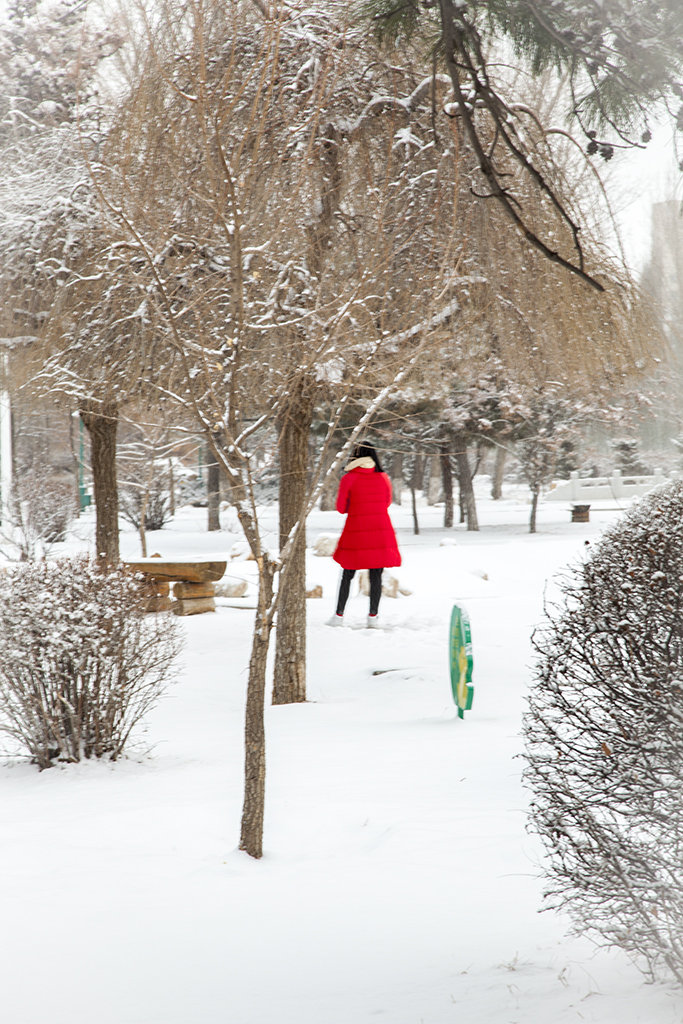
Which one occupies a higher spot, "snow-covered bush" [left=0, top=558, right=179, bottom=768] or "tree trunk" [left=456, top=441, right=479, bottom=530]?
"tree trunk" [left=456, top=441, right=479, bottom=530]

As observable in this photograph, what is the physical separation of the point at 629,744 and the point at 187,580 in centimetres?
963

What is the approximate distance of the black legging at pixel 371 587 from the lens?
934 cm

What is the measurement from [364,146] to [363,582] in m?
7.27

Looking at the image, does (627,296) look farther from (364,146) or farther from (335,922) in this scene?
(335,922)

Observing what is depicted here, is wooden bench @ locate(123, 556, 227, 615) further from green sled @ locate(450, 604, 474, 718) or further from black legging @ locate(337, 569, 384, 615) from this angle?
green sled @ locate(450, 604, 474, 718)

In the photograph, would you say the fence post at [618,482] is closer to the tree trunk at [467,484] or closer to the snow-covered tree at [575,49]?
the tree trunk at [467,484]

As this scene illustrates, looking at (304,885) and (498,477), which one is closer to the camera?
(304,885)

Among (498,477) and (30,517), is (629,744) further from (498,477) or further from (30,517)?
(498,477)

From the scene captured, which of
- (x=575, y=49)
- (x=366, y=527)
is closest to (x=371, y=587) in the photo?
(x=366, y=527)

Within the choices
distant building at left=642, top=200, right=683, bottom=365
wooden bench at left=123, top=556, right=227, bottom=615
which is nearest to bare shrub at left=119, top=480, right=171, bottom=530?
wooden bench at left=123, top=556, right=227, bottom=615

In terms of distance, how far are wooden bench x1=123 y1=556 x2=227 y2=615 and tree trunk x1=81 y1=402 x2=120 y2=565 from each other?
768 millimetres

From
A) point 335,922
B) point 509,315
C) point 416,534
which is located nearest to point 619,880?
point 335,922

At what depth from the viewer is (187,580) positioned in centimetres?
1174

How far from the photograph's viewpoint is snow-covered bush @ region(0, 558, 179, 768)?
5.38 meters
